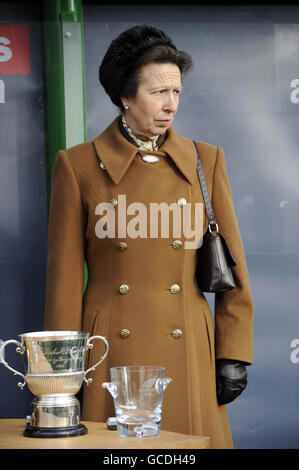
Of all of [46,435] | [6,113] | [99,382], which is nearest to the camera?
[46,435]

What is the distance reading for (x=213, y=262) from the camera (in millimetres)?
3307

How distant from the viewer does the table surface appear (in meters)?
2.01

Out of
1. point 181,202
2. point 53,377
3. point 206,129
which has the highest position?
point 206,129

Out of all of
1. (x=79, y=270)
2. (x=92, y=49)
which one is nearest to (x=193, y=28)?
(x=92, y=49)

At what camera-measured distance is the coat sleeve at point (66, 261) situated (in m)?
3.40

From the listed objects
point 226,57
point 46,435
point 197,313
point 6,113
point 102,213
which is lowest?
point 46,435

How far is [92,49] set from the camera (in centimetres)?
466

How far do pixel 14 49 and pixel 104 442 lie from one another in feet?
9.89

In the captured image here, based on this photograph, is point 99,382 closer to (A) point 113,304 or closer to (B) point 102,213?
(A) point 113,304

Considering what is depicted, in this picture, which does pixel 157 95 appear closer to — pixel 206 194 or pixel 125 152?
pixel 125 152

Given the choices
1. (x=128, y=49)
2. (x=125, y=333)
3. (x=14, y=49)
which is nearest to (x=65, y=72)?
(x=14, y=49)

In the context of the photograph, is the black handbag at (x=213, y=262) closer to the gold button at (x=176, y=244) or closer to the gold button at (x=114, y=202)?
the gold button at (x=176, y=244)

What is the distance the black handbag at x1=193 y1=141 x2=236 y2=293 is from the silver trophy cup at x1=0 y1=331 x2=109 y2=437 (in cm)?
111

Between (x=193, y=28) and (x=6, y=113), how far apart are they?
1081 millimetres
